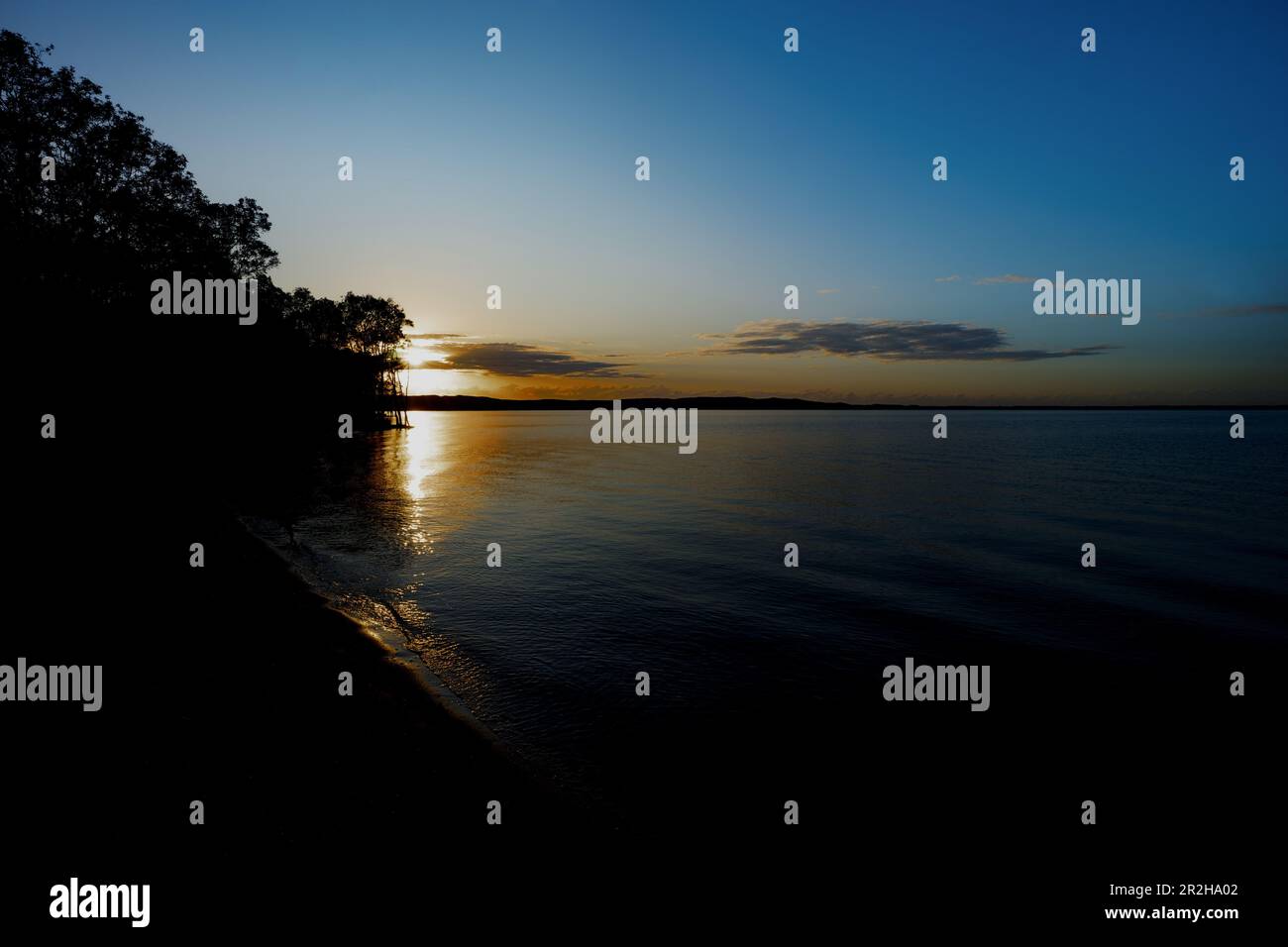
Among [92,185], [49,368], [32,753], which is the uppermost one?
[92,185]

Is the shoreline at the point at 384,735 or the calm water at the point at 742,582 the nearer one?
the shoreline at the point at 384,735

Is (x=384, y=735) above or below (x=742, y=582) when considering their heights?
above

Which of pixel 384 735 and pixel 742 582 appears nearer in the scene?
pixel 384 735

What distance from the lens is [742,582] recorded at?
63.4 ft

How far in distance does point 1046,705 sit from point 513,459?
205ft

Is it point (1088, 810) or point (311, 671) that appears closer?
point (1088, 810)

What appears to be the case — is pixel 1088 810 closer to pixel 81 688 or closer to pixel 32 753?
pixel 32 753

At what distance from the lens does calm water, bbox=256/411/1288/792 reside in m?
11.7

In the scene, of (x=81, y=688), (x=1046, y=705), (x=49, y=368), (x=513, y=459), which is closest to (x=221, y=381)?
(x=49, y=368)

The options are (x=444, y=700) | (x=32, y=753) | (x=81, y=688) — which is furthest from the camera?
(x=444, y=700)

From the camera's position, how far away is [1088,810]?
8.16 metres

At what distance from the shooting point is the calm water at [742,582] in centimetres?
1171

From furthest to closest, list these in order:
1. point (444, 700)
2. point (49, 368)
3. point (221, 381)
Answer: point (221, 381)
point (49, 368)
point (444, 700)
